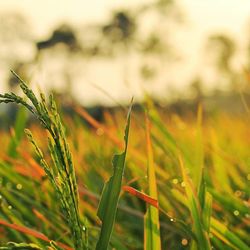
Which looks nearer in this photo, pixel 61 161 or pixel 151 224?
pixel 61 161

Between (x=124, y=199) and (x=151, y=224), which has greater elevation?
(x=124, y=199)

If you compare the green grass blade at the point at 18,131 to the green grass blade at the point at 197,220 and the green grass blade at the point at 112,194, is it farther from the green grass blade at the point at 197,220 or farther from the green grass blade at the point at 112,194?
the green grass blade at the point at 112,194

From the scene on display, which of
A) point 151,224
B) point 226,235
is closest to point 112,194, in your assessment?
point 151,224

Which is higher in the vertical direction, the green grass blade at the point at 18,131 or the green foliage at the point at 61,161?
the green grass blade at the point at 18,131

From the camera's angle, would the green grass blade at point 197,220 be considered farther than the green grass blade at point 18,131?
No

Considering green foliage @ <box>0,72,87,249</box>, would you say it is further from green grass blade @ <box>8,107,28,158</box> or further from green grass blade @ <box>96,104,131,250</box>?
green grass blade @ <box>8,107,28,158</box>

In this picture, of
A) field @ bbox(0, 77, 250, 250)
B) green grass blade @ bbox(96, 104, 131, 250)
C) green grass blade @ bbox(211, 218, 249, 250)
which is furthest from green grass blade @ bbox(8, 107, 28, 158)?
green grass blade @ bbox(96, 104, 131, 250)

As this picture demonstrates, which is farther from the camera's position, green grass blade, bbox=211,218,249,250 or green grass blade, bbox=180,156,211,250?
green grass blade, bbox=211,218,249,250

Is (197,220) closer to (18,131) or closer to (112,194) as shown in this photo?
(112,194)

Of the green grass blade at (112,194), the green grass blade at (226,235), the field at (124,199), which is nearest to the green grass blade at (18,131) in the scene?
the field at (124,199)

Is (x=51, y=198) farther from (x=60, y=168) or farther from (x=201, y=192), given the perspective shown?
(x=60, y=168)

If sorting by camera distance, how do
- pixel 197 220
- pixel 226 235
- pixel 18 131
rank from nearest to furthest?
pixel 197 220, pixel 226 235, pixel 18 131
